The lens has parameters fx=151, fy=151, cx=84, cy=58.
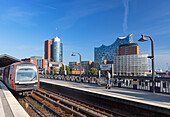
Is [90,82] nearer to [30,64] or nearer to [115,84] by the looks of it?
[115,84]

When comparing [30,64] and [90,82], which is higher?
[30,64]

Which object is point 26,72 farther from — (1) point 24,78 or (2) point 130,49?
(2) point 130,49

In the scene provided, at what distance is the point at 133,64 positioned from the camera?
475 ft

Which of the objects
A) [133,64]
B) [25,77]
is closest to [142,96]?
[25,77]

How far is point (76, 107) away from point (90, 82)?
1174cm

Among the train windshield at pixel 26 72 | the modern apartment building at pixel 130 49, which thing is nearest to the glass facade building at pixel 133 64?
the modern apartment building at pixel 130 49

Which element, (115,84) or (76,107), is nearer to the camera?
(76,107)

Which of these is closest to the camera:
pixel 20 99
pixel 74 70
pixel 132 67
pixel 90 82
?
pixel 20 99

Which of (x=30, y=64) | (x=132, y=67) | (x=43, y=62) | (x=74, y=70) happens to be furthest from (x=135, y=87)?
(x=43, y=62)

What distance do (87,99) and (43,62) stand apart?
5845 inches

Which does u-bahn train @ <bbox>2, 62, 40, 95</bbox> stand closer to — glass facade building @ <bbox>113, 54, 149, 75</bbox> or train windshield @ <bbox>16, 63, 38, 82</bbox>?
train windshield @ <bbox>16, 63, 38, 82</bbox>

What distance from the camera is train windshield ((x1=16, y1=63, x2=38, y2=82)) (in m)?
13.1

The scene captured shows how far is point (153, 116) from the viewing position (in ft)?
26.3

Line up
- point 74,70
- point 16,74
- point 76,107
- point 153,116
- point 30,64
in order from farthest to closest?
point 74,70 → point 30,64 → point 16,74 → point 76,107 → point 153,116
